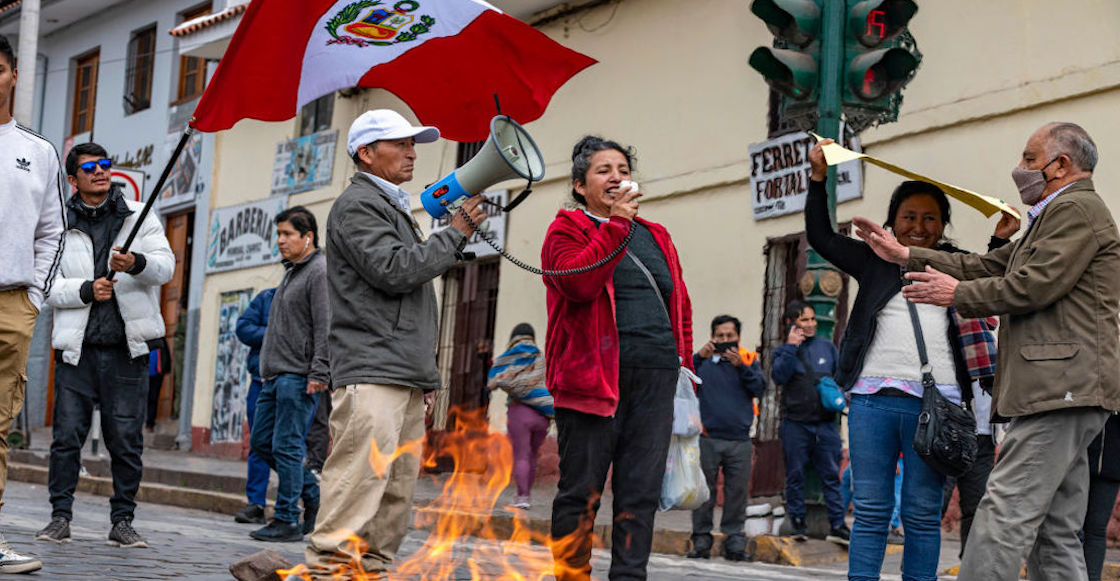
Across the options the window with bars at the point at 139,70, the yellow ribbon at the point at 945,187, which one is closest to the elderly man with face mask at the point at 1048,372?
the yellow ribbon at the point at 945,187

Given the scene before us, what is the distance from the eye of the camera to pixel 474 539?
11.1m

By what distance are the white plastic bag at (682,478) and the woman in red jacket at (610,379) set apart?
210 mm

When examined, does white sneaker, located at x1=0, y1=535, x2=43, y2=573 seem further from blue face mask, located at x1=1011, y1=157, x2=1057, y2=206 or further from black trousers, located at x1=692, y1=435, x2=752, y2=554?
black trousers, located at x1=692, y1=435, x2=752, y2=554

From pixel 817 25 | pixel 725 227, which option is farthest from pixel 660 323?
pixel 725 227

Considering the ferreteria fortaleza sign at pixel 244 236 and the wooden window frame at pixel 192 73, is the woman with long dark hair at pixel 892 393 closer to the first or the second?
the ferreteria fortaleza sign at pixel 244 236

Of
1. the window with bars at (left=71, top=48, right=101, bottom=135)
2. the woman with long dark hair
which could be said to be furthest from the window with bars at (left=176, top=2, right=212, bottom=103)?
the woman with long dark hair

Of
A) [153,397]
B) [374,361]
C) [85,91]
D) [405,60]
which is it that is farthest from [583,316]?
[85,91]

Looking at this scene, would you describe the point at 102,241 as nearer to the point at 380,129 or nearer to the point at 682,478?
the point at 380,129

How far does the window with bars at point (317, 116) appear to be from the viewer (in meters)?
22.6

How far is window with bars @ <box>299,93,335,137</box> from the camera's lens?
2258 centimetres

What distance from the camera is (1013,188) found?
41.8 feet

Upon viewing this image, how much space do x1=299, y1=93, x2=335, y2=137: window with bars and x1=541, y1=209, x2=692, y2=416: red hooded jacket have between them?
56.6ft

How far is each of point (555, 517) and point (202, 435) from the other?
18619 millimetres

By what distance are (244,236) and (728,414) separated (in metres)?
14.4
